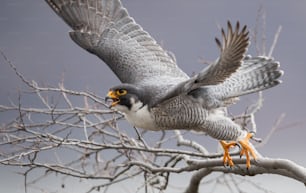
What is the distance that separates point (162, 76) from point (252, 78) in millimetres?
1013

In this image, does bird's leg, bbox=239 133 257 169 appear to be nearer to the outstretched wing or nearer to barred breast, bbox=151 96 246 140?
barred breast, bbox=151 96 246 140

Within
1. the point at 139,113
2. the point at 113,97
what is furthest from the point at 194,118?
the point at 113,97

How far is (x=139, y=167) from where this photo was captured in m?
7.57

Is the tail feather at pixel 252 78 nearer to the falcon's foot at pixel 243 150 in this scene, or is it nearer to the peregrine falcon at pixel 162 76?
the peregrine falcon at pixel 162 76

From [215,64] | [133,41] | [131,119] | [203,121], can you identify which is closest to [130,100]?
[131,119]

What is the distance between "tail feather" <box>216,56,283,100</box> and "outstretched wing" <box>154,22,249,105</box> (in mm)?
763

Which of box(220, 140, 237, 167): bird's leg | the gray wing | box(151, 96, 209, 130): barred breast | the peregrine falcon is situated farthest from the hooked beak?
box(220, 140, 237, 167): bird's leg

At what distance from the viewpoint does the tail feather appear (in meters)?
6.28

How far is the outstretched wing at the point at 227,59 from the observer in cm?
500

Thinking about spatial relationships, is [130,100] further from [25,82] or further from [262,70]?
[25,82]

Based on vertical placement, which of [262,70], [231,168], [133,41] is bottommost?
[231,168]

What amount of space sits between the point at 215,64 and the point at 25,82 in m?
2.97

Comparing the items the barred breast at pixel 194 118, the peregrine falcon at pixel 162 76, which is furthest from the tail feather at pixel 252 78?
the barred breast at pixel 194 118

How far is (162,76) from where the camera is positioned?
6883 millimetres
